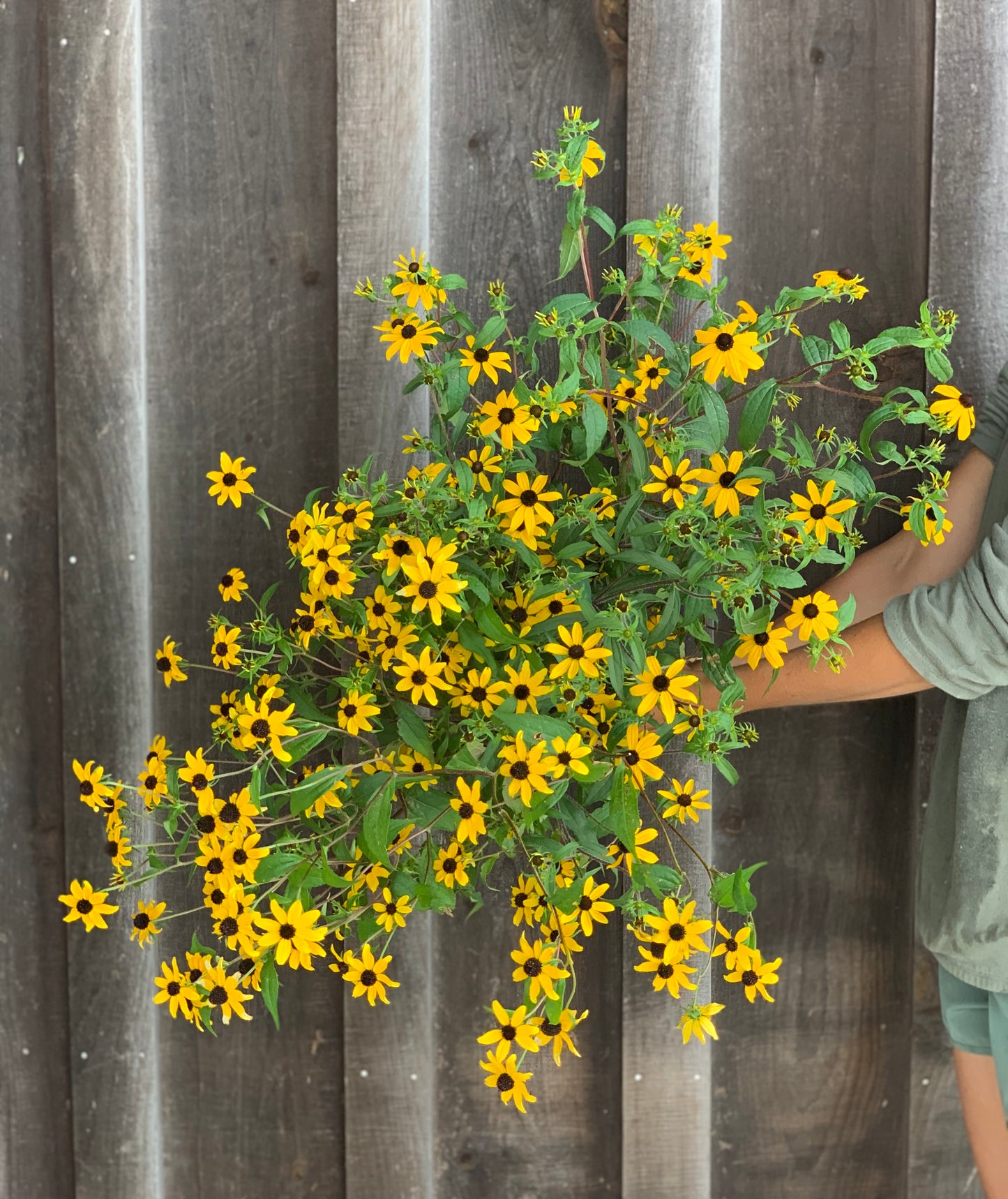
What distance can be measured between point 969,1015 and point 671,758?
0.42 m

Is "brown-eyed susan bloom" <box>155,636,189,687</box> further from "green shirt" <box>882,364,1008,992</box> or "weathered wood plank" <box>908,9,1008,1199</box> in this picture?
"weathered wood plank" <box>908,9,1008,1199</box>

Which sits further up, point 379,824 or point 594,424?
point 594,424

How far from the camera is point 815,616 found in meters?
0.72

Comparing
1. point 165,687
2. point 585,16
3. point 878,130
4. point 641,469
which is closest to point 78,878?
point 165,687

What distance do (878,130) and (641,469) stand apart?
0.63 meters

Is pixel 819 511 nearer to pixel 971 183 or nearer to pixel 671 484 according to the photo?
pixel 671 484

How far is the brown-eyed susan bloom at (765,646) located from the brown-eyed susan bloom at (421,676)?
0.25 meters

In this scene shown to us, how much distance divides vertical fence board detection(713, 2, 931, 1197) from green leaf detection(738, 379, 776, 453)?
31cm

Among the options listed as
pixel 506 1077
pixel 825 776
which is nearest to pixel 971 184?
pixel 825 776

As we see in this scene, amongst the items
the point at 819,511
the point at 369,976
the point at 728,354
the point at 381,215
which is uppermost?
the point at 381,215

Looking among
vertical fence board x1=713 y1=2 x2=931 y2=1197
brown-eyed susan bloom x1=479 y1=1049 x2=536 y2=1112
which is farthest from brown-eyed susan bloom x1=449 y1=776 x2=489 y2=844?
vertical fence board x1=713 y1=2 x2=931 y2=1197

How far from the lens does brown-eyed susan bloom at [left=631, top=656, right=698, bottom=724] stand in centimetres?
71

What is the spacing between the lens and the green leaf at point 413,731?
0.79m

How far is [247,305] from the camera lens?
3.73ft
